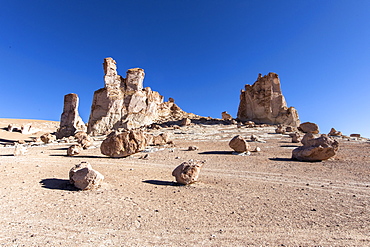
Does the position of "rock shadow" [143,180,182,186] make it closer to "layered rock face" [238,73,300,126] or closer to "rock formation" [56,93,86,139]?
"layered rock face" [238,73,300,126]

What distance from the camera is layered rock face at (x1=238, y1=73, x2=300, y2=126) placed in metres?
42.9

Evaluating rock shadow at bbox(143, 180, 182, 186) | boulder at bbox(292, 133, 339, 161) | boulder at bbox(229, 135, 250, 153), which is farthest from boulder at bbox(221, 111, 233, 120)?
rock shadow at bbox(143, 180, 182, 186)

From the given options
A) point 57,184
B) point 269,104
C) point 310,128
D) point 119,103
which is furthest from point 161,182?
point 269,104

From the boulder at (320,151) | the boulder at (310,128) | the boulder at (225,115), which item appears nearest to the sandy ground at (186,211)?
the boulder at (320,151)

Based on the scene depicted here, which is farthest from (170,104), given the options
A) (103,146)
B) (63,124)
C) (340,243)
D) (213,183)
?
(340,243)

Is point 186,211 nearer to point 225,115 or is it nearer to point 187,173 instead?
point 187,173

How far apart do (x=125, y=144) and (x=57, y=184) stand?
602 centimetres

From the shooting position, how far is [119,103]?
42250 mm

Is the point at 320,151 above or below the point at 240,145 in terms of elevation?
below

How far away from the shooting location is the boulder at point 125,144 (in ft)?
40.1

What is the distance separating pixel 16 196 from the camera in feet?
16.9

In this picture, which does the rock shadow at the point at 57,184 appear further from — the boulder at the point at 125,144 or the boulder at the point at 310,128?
the boulder at the point at 310,128

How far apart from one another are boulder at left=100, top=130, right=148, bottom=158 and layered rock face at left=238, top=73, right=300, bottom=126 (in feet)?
126

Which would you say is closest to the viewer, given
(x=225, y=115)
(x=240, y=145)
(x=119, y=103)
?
(x=240, y=145)
